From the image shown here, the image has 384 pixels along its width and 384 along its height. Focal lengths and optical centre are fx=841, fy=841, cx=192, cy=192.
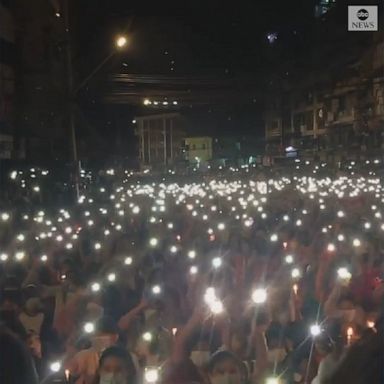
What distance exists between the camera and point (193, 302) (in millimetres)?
10273

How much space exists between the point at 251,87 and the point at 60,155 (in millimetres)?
11716

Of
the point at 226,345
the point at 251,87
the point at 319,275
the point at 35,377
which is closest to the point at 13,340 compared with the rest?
the point at 35,377

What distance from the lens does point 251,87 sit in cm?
2544

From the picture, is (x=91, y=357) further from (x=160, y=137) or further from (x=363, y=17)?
(x=160, y=137)

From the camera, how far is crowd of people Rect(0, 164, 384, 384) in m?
6.59

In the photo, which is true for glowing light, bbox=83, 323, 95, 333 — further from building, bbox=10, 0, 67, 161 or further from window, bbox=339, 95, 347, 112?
window, bbox=339, 95, 347, 112

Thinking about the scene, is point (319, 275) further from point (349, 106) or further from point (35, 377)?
point (349, 106)

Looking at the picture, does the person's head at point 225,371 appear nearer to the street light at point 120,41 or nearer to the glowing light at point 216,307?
the glowing light at point 216,307

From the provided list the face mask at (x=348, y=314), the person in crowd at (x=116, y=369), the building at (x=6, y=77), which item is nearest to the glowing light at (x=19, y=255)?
the face mask at (x=348, y=314)

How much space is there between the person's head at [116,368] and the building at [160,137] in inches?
3382

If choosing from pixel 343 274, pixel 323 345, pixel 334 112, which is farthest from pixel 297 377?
pixel 334 112

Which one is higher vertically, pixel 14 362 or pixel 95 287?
pixel 14 362

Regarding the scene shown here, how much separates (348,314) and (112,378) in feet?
9.87

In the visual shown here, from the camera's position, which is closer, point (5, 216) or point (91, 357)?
point (91, 357)
